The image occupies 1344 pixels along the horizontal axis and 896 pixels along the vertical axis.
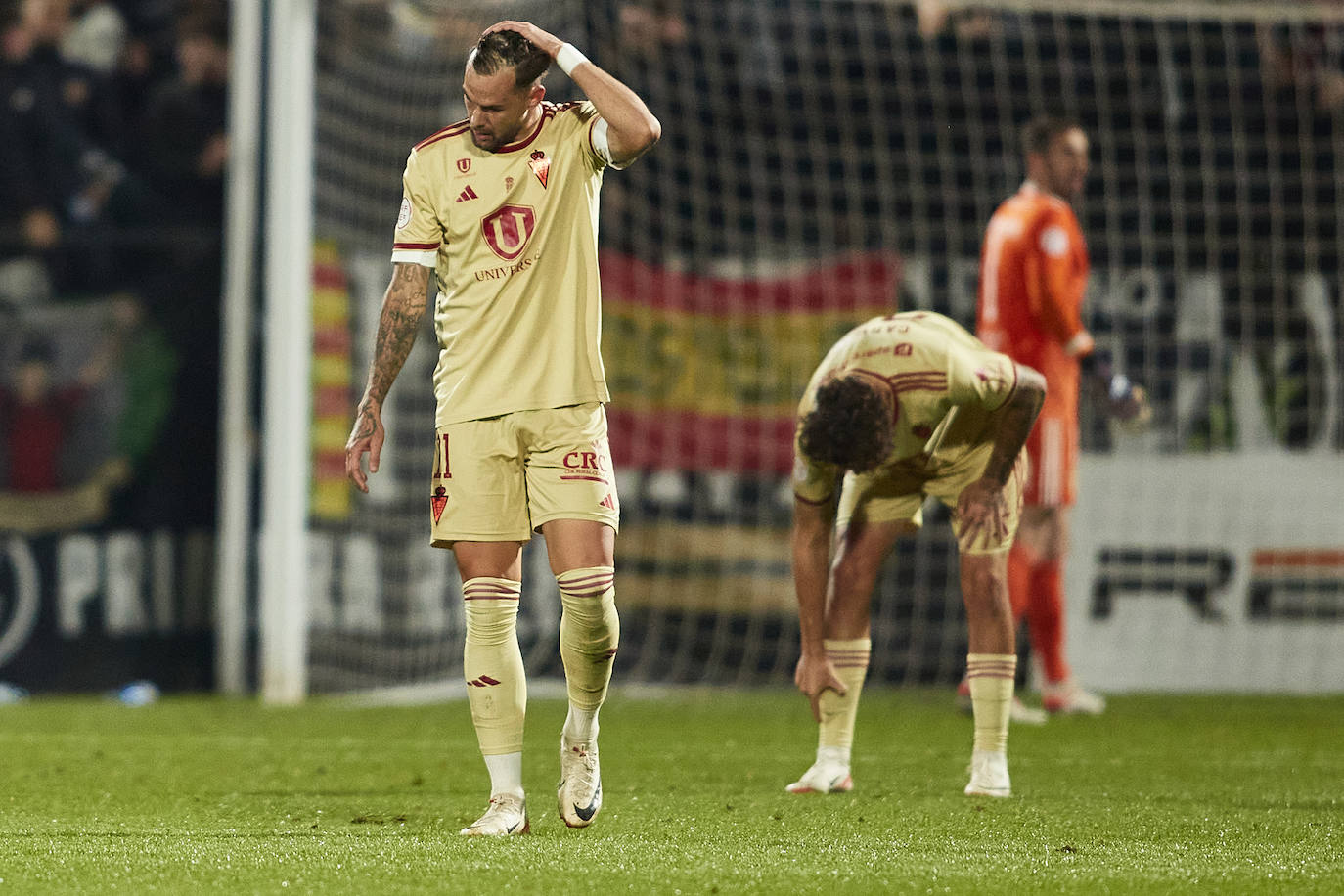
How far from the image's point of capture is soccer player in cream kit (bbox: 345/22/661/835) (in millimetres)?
3967

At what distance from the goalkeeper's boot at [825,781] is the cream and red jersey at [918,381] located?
700mm

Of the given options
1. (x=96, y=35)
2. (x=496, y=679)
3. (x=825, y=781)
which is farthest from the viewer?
(x=96, y=35)

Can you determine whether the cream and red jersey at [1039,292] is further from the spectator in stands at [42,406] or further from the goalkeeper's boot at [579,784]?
the spectator in stands at [42,406]

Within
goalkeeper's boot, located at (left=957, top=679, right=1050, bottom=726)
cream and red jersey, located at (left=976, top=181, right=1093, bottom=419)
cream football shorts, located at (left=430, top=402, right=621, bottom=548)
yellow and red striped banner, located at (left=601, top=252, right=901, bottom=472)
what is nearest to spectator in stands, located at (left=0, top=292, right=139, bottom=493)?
yellow and red striped banner, located at (left=601, top=252, right=901, bottom=472)

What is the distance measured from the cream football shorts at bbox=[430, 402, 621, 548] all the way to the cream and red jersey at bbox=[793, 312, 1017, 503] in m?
0.74

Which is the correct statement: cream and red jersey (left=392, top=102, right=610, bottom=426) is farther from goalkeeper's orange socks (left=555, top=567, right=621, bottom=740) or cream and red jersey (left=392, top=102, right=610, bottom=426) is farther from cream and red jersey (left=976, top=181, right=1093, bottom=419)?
cream and red jersey (left=976, top=181, right=1093, bottom=419)

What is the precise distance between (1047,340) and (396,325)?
3808mm

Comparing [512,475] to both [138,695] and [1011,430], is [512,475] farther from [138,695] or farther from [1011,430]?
[138,695]

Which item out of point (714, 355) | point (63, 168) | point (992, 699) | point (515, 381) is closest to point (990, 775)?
point (992, 699)

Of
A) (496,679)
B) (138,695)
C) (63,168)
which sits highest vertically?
(63,168)

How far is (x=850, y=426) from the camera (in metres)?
4.39

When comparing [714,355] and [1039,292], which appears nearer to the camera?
[1039,292]

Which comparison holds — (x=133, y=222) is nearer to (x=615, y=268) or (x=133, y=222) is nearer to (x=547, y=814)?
(x=615, y=268)

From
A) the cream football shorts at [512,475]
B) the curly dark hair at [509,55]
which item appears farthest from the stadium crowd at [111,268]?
the curly dark hair at [509,55]
